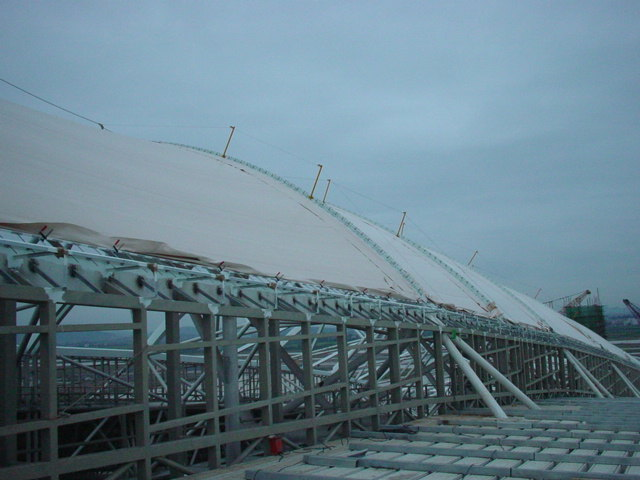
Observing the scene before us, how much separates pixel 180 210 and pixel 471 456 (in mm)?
8909

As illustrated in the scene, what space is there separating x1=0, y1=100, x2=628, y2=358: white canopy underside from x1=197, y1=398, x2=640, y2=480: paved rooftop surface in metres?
4.19

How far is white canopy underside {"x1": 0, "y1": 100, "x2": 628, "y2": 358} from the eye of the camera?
1181cm

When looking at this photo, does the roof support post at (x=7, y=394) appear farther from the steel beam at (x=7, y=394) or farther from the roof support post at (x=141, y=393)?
the roof support post at (x=141, y=393)

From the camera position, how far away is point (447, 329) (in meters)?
20.0

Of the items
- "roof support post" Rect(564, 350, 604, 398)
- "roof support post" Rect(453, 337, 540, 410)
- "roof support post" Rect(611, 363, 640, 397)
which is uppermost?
"roof support post" Rect(453, 337, 540, 410)

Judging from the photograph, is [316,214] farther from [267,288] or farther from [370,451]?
[370,451]

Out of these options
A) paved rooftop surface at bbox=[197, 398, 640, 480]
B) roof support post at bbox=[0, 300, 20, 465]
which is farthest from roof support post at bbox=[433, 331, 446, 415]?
roof support post at bbox=[0, 300, 20, 465]

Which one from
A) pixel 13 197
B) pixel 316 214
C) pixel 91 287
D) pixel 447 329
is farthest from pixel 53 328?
pixel 316 214

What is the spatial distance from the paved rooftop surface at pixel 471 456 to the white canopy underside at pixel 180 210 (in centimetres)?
419

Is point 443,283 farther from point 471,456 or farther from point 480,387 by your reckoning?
point 471,456

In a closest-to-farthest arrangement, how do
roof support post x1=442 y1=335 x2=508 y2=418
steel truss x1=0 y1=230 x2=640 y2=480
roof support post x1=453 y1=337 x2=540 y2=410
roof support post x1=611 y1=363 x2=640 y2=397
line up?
steel truss x1=0 y1=230 x2=640 y2=480, roof support post x1=442 y1=335 x2=508 y2=418, roof support post x1=453 y1=337 x2=540 y2=410, roof support post x1=611 y1=363 x2=640 y2=397

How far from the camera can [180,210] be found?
16188mm

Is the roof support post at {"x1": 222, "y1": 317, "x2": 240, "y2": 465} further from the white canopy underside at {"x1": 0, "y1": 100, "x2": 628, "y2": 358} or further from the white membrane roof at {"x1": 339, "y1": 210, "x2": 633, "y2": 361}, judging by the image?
the white membrane roof at {"x1": 339, "y1": 210, "x2": 633, "y2": 361}

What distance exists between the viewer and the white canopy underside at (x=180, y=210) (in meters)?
11.8
